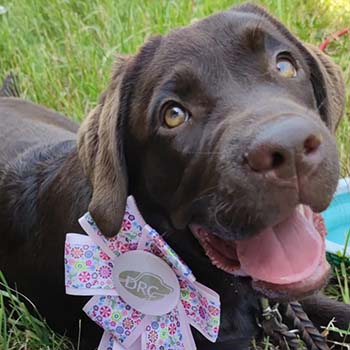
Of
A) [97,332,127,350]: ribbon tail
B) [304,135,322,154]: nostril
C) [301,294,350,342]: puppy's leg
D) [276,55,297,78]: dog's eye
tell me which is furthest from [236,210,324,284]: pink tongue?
[301,294,350,342]: puppy's leg

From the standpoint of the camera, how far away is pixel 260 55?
2.59m

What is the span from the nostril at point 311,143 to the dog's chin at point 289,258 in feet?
0.95

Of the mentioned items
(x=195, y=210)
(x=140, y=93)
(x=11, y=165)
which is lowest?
(x=11, y=165)

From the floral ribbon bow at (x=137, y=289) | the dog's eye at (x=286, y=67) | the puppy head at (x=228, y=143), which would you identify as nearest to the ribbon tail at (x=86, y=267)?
the floral ribbon bow at (x=137, y=289)

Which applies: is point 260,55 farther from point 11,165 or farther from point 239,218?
point 11,165

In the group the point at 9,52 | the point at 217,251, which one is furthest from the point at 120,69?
the point at 9,52

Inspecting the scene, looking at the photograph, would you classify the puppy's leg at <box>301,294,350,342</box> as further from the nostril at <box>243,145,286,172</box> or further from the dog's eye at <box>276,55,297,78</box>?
the nostril at <box>243,145,286,172</box>

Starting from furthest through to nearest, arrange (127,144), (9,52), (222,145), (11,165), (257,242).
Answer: (9,52)
(11,165)
(127,144)
(257,242)
(222,145)

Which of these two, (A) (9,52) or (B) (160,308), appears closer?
(B) (160,308)

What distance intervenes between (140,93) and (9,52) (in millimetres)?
2626

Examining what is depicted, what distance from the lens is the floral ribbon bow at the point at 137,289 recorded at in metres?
2.84

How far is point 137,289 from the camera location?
2.89 meters

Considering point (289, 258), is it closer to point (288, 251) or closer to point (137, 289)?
point (288, 251)

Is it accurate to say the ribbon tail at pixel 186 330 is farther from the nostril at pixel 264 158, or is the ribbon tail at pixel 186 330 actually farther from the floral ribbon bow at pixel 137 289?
the nostril at pixel 264 158
